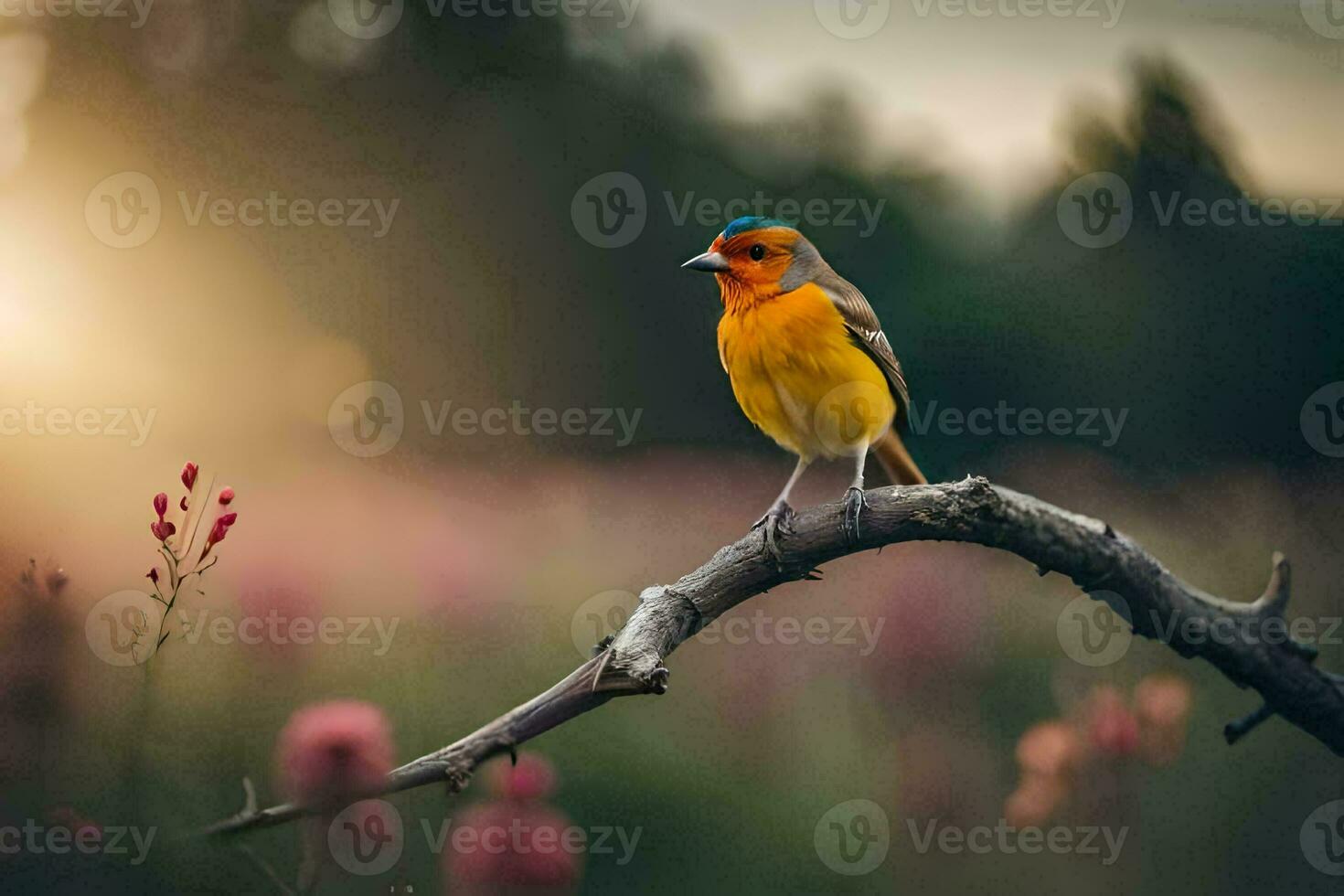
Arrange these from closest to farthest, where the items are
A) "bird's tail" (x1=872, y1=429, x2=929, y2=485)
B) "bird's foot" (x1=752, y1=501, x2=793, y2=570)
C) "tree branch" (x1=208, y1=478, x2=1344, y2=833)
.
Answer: "tree branch" (x1=208, y1=478, x2=1344, y2=833) < "bird's foot" (x1=752, y1=501, x2=793, y2=570) < "bird's tail" (x1=872, y1=429, x2=929, y2=485)

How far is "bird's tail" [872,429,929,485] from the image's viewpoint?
167 cm

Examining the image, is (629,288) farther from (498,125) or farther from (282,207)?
(282,207)

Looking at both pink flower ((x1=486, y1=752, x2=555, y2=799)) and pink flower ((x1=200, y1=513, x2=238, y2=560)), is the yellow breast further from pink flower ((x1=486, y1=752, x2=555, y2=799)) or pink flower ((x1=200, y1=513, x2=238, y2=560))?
pink flower ((x1=200, y1=513, x2=238, y2=560))

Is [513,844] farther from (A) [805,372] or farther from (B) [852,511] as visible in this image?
(A) [805,372]

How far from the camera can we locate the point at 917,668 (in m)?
1.89

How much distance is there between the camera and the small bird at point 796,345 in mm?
1521

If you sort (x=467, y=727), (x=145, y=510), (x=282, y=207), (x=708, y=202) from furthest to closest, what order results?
1. (x=708, y=202)
2. (x=282, y=207)
3. (x=467, y=727)
4. (x=145, y=510)

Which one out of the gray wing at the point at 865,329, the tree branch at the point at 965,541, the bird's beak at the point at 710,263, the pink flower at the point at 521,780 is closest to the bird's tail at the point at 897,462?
the gray wing at the point at 865,329

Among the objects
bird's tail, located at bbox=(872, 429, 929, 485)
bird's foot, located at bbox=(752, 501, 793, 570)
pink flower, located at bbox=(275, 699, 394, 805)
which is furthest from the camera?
bird's tail, located at bbox=(872, 429, 929, 485)

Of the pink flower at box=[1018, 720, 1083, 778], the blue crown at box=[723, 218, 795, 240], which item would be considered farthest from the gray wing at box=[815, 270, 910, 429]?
the pink flower at box=[1018, 720, 1083, 778]

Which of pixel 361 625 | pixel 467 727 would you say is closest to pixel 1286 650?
pixel 467 727

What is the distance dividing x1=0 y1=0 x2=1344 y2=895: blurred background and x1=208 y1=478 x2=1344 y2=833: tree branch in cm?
28

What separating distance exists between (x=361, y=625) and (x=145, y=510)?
0.37 meters

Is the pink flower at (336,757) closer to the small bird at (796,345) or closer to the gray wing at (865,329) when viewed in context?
the small bird at (796,345)
